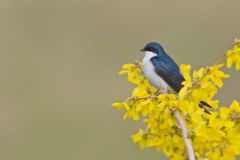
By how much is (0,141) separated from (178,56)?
3421 millimetres

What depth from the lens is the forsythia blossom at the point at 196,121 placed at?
9.09 ft

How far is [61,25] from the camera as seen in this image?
15.8 metres

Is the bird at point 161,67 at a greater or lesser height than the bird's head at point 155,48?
lesser

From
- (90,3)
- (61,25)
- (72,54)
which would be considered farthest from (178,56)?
(90,3)

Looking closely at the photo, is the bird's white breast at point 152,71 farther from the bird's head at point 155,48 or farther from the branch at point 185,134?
the branch at point 185,134

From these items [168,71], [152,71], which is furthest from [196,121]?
[168,71]

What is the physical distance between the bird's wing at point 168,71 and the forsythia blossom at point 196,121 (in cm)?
190

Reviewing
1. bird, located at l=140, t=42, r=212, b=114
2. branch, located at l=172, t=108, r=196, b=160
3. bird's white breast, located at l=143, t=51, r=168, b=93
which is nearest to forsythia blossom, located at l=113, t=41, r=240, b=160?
branch, located at l=172, t=108, r=196, b=160

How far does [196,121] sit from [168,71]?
252cm

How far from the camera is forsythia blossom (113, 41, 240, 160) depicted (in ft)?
9.09

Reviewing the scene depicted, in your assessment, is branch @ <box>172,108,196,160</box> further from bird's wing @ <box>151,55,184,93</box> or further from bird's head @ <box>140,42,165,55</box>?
bird's head @ <box>140,42,165,55</box>

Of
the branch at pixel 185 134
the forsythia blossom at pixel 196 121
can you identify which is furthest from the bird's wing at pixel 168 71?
the branch at pixel 185 134

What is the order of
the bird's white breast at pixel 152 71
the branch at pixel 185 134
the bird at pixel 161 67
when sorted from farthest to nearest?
the bird at pixel 161 67 → the bird's white breast at pixel 152 71 → the branch at pixel 185 134

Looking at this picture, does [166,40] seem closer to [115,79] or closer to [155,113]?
[115,79]
